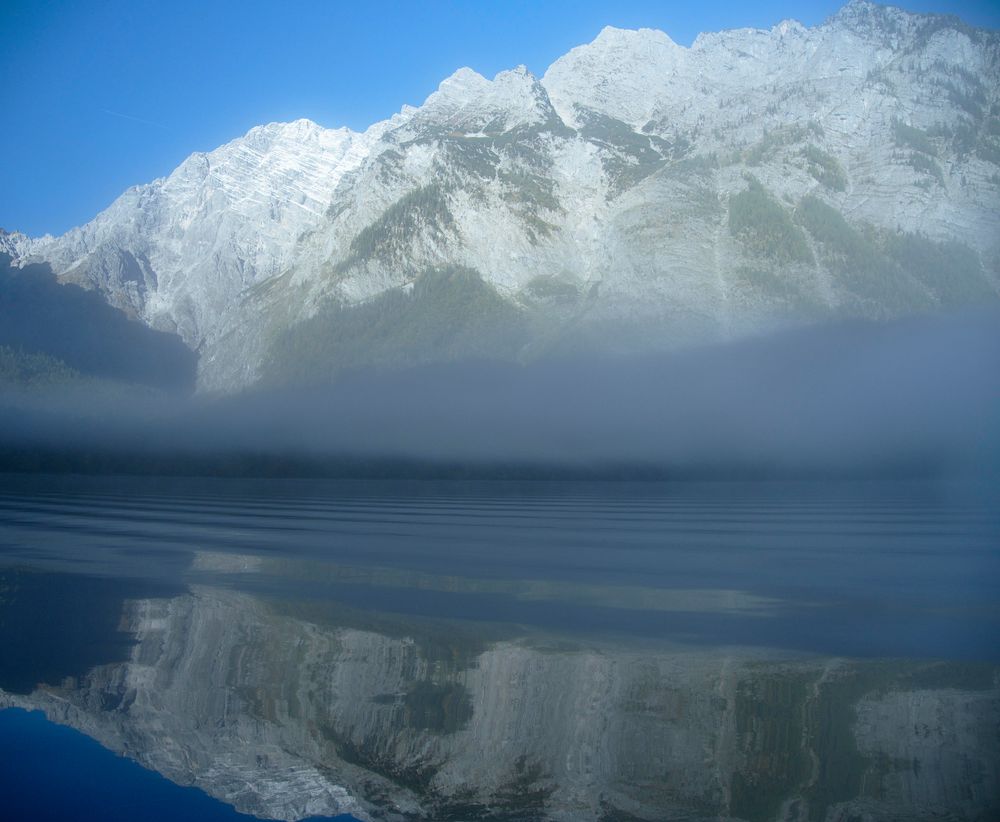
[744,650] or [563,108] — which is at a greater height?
[563,108]

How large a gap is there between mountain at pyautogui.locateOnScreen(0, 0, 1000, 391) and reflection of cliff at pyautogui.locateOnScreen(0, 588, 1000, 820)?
105828 mm

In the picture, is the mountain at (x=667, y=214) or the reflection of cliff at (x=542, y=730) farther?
the mountain at (x=667, y=214)

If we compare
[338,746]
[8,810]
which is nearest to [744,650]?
[338,746]

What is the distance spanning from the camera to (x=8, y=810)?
603 centimetres

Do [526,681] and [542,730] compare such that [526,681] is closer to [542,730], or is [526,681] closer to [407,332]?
[542,730]

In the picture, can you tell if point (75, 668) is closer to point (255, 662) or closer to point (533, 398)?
point (255, 662)

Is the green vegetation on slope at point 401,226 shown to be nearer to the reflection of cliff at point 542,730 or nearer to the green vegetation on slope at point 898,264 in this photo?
the green vegetation on slope at point 898,264

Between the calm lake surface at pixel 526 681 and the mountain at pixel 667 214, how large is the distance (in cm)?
9971

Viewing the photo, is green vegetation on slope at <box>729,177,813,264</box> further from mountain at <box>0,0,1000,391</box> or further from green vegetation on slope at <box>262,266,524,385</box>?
green vegetation on slope at <box>262,266,524,385</box>

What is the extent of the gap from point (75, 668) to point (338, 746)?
408cm

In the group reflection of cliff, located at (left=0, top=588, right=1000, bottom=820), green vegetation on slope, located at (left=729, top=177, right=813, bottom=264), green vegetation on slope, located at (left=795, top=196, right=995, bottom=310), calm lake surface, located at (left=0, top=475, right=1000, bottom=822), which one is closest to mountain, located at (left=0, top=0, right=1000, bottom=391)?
green vegetation on slope, located at (left=795, top=196, right=995, bottom=310)

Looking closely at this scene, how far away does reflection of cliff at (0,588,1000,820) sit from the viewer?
6270 mm

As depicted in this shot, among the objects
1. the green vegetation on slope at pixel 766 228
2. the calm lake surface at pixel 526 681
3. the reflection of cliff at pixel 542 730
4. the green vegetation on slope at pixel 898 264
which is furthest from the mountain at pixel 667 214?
the reflection of cliff at pixel 542 730

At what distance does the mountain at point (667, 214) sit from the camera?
121 m
